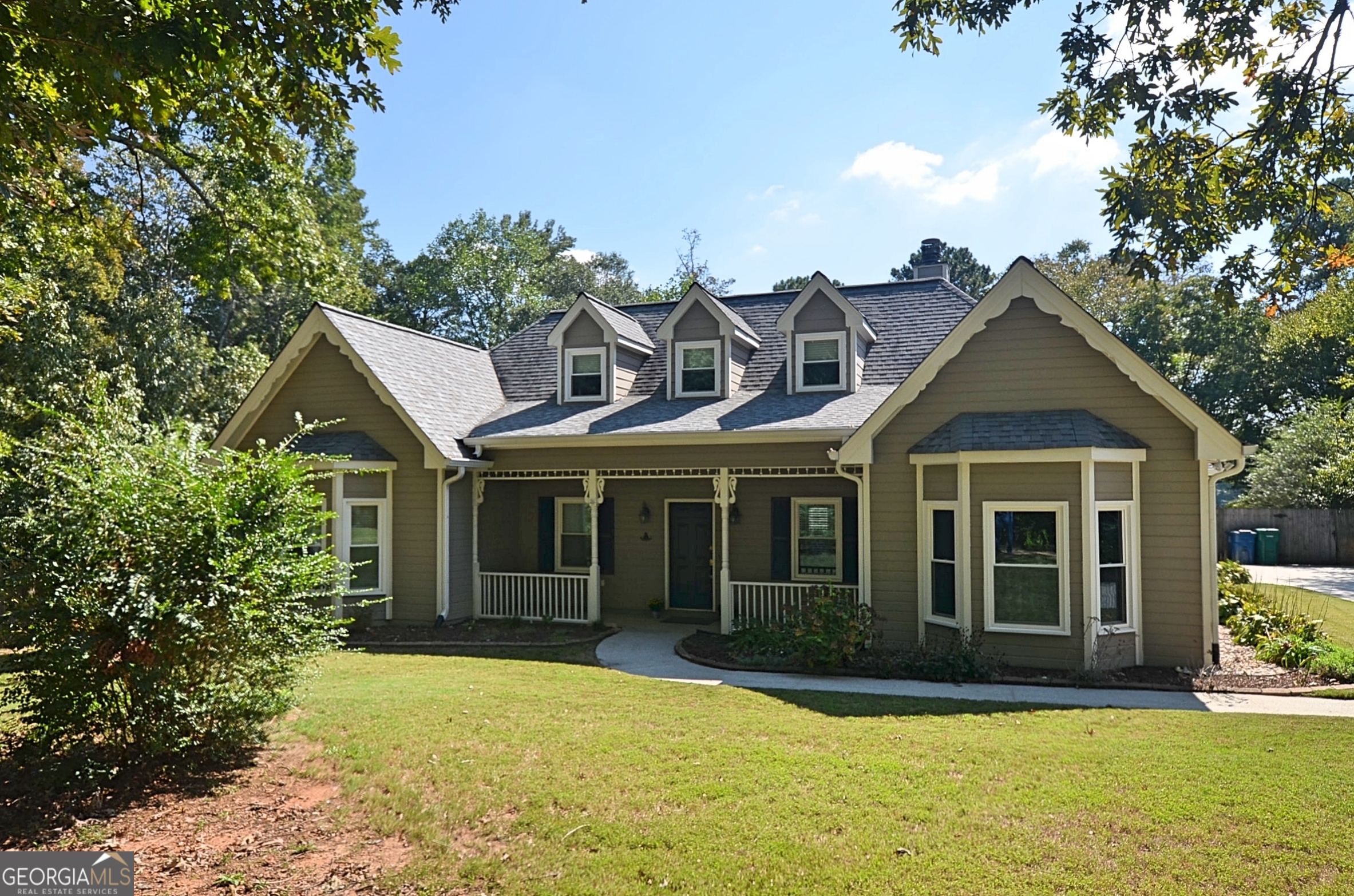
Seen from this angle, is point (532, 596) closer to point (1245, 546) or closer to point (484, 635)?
point (484, 635)

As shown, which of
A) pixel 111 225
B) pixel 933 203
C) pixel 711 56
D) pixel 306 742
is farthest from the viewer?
pixel 933 203

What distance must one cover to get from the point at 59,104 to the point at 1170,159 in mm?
10921

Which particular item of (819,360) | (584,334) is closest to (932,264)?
(819,360)

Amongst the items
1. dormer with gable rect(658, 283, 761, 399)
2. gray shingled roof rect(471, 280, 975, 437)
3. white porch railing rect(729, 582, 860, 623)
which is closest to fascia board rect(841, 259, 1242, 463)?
gray shingled roof rect(471, 280, 975, 437)

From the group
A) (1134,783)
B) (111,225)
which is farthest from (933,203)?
(111,225)

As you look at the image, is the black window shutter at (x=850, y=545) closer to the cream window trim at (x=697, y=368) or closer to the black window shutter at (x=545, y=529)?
the cream window trim at (x=697, y=368)

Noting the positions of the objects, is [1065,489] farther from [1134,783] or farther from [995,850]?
[995,850]

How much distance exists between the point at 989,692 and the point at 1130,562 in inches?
113

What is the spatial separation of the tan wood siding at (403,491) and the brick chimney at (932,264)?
11.7m

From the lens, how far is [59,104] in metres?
8.02

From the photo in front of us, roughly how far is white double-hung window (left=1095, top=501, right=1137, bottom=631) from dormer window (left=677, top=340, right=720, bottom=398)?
7.54 metres

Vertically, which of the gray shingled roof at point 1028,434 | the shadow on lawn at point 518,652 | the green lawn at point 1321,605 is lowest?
the shadow on lawn at point 518,652

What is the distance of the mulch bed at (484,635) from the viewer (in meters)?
13.4

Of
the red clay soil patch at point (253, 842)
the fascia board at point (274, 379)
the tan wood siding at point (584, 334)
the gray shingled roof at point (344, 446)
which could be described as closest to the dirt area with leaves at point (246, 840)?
the red clay soil patch at point (253, 842)
